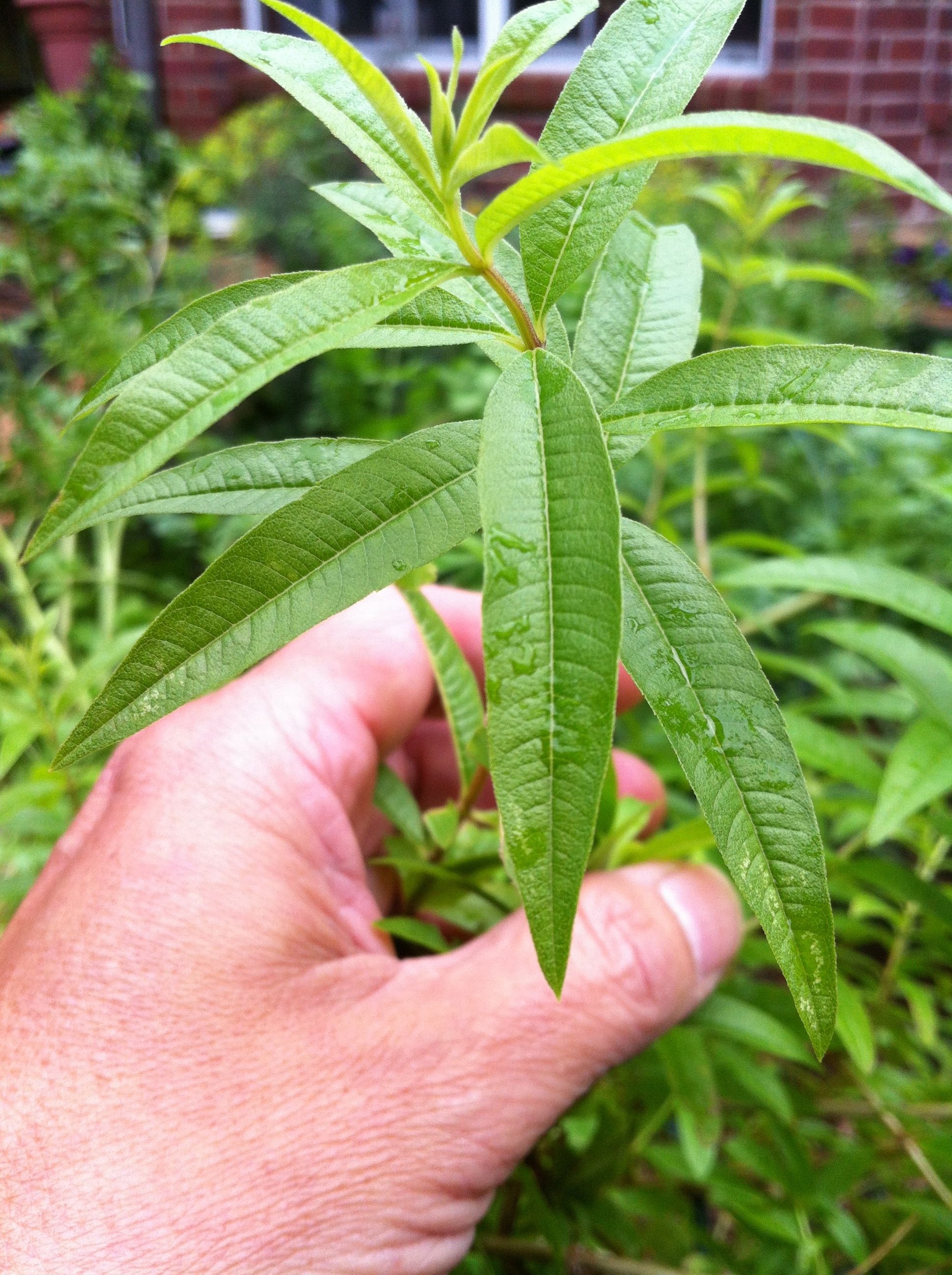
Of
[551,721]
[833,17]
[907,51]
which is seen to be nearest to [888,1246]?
[551,721]

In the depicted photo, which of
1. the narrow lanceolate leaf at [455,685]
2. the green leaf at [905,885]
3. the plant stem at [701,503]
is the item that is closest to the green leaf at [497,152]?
the narrow lanceolate leaf at [455,685]

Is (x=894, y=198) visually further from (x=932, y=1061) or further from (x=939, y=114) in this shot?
(x=932, y=1061)

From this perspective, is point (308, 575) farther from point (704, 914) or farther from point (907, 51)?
point (907, 51)

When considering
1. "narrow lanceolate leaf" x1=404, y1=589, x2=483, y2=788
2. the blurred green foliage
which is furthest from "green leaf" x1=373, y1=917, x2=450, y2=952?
"narrow lanceolate leaf" x1=404, y1=589, x2=483, y2=788

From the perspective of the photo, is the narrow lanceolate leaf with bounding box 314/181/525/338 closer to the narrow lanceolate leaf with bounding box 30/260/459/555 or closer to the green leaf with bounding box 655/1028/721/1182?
the narrow lanceolate leaf with bounding box 30/260/459/555

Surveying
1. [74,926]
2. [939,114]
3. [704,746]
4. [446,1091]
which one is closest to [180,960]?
[74,926]

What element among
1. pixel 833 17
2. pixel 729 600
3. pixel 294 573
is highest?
pixel 833 17
